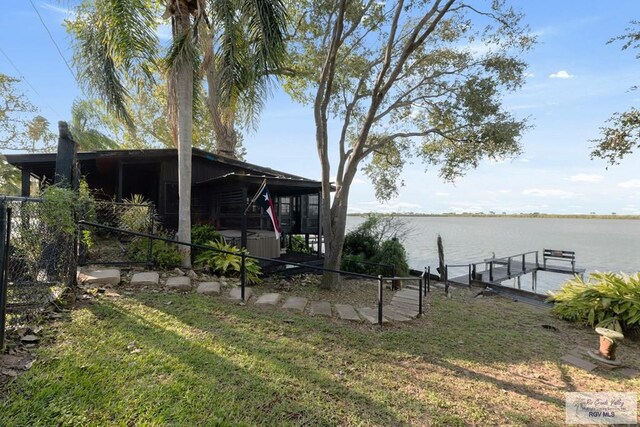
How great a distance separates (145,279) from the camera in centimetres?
545

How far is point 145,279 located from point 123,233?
2.92m

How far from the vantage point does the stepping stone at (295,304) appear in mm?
5425

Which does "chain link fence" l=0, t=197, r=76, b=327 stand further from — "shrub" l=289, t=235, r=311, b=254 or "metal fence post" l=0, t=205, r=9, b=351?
"shrub" l=289, t=235, r=311, b=254

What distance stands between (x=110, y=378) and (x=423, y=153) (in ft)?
34.7

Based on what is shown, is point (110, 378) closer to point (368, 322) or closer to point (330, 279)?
point (368, 322)

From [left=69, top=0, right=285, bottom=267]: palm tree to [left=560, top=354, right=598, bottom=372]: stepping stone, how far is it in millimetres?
7400

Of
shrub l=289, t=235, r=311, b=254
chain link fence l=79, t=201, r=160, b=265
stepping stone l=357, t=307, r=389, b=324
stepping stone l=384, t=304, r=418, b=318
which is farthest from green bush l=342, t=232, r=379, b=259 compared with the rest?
chain link fence l=79, t=201, r=160, b=265

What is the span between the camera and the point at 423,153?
424 inches

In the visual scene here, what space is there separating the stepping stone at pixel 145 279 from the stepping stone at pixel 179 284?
22 centimetres

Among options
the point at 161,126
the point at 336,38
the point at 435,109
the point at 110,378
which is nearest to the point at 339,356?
the point at 110,378

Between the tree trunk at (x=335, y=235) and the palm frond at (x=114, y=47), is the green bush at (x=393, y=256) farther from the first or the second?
the palm frond at (x=114, y=47)

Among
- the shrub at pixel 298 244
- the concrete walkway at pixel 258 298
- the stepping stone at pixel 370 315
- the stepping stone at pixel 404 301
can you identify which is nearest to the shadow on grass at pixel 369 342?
the stepping stone at pixel 370 315

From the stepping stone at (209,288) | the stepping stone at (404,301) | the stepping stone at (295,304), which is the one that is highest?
the stepping stone at (209,288)

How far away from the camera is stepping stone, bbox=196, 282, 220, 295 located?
5.53 metres
